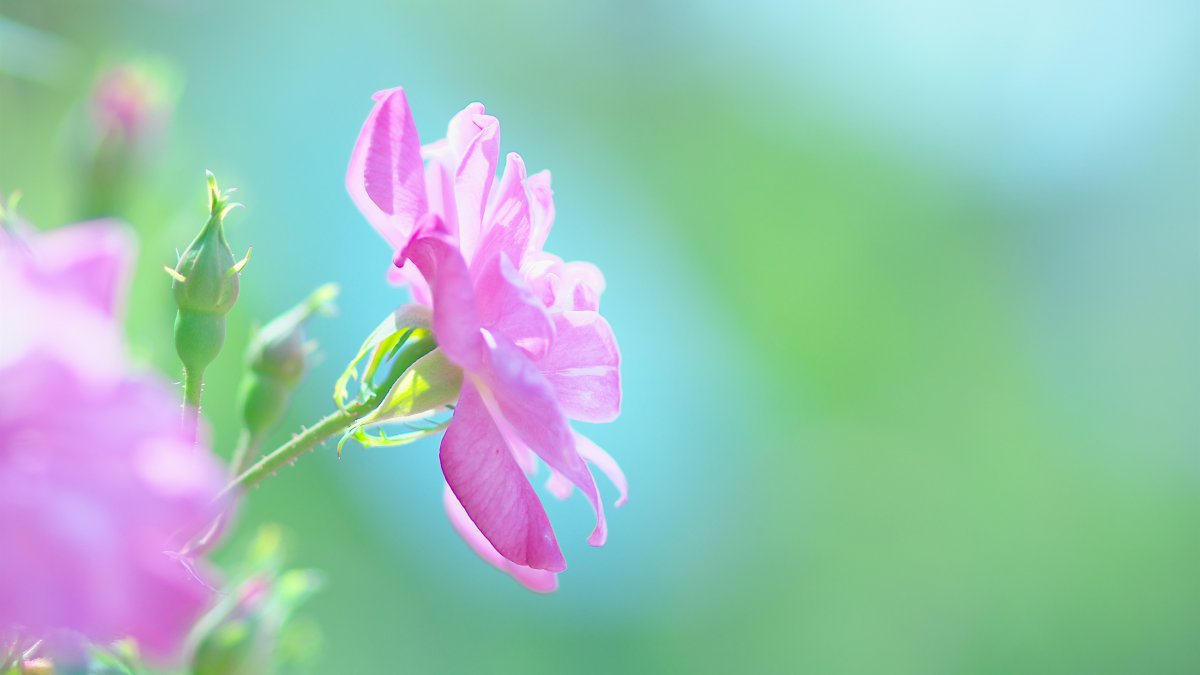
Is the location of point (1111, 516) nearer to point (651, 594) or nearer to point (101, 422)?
point (651, 594)

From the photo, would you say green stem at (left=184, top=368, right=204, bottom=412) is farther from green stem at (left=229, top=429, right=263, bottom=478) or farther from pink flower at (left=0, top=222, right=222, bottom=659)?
pink flower at (left=0, top=222, right=222, bottom=659)

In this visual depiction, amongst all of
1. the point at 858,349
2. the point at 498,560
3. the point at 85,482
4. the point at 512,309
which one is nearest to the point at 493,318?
the point at 512,309

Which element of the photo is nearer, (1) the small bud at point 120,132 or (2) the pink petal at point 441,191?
(2) the pink petal at point 441,191

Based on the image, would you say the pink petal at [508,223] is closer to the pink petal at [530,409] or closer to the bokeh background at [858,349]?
the pink petal at [530,409]

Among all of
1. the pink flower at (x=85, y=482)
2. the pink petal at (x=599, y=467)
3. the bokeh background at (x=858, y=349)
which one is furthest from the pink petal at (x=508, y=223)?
the bokeh background at (x=858, y=349)

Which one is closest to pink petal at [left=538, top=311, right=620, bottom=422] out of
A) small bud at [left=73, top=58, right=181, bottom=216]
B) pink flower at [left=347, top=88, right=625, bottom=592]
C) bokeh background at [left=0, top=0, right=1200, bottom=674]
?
pink flower at [left=347, top=88, right=625, bottom=592]

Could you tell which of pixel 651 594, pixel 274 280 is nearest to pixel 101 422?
pixel 274 280
